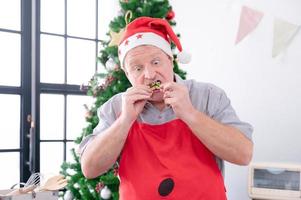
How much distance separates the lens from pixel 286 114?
274cm

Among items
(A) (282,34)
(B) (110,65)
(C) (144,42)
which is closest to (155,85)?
(C) (144,42)

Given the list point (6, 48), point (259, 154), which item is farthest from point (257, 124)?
point (6, 48)

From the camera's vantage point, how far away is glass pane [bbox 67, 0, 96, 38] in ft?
11.4

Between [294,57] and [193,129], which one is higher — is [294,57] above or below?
above

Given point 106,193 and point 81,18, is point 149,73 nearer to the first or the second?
point 106,193

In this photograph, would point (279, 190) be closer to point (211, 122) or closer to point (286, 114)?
point (286, 114)

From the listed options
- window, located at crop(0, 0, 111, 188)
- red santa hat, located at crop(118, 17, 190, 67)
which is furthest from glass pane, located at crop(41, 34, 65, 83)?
red santa hat, located at crop(118, 17, 190, 67)

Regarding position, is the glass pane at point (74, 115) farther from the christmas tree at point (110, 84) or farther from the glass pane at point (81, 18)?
the christmas tree at point (110, 84)

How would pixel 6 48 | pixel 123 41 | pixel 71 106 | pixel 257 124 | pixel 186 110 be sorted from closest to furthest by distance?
pixel 186 110 → pixel 123 41 → pixel 257 124 → pixel 6 48 → pixel 71 106

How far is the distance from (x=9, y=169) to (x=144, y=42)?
2531 millimetres

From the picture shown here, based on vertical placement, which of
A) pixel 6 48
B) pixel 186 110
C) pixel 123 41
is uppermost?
pixel 6 48

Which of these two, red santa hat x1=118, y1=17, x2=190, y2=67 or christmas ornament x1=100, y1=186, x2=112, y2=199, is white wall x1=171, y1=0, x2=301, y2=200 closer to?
christmas ornament x1=100, y1=186, x2=112, y2=199

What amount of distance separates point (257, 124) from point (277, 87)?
1.14 ft

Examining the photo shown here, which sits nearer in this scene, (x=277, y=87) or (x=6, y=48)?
(x=277, y=87)
